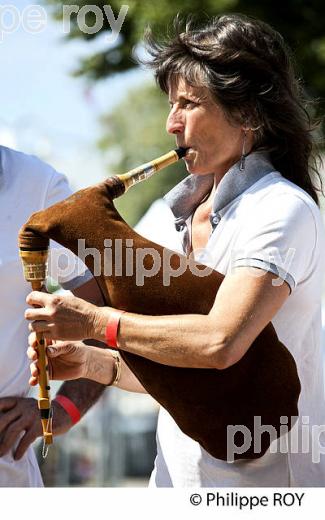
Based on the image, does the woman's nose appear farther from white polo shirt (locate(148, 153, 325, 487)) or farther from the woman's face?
white polo shirt (locate(148, 153, 325, 487))

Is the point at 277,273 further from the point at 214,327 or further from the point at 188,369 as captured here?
the point at 188,369

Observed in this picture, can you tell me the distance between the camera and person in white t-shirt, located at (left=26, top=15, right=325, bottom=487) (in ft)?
6.54

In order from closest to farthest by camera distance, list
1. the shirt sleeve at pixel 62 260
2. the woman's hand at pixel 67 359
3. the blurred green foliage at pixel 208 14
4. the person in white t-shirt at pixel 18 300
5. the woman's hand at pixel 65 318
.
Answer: the woman's hand at pixel 65 318 < the woman's hand at pixel 67 359 < the person in white t-shirt at pixel 18 300 < the shirt sleeve at pixel 62 260 < the blurred green foliage at pixel 208 14

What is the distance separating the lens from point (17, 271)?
2559 millimetres

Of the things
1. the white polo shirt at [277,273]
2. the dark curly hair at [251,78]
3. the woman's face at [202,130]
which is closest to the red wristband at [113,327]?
the white polo shirt at [277,273]

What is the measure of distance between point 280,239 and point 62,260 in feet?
2.74

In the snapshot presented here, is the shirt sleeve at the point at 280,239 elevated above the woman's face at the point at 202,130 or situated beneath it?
situated beneath

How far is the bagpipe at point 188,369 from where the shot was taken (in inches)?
80.3

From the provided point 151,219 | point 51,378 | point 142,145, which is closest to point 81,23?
point 151,219

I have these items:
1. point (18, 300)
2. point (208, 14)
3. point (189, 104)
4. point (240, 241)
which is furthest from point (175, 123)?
point (208, 14)

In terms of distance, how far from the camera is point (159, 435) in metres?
2.33

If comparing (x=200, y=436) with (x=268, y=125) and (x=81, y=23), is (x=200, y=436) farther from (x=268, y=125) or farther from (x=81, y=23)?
(x=81, y=23)

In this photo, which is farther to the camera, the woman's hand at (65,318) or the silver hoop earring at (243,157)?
the silver hoop earring at (243,157)

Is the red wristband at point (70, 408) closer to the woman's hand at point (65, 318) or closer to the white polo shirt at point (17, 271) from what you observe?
the white polo shirt at point (17, 271)
